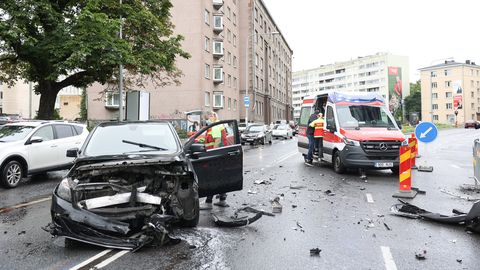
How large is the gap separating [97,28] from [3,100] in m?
78.0

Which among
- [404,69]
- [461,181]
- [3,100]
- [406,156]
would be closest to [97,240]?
[406,156]

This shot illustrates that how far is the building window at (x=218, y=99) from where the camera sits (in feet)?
153

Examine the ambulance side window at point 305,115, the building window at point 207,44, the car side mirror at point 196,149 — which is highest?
the building window at point 207,44

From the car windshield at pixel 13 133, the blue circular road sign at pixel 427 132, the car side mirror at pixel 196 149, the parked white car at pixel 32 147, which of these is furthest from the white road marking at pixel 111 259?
the blue circular road sign at pixel 427 132

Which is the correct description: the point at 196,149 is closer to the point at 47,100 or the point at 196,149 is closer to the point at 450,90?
the point at 47,100

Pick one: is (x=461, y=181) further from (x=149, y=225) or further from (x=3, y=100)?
(x=3, y=100)

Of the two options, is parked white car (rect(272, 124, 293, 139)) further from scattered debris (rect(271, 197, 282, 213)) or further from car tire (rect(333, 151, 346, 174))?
scattered debris (rect(271, 197, 282, 213))

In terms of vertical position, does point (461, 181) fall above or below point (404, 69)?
below

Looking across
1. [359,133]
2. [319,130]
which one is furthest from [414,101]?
[359,133]

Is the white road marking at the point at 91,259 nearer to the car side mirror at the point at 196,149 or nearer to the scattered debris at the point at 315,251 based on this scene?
the car side mirror at the point at 196,149

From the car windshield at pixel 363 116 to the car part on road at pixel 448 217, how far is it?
16.0ft

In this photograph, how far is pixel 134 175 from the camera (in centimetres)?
555

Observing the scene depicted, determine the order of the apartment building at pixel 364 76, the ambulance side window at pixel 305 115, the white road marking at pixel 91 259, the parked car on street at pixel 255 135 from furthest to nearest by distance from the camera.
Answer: the apartment building at pixel 364 76, the parked car on street at pixel 255 135, the ambulance side window at pixel 305 115, the white road marking at pixel 91 259

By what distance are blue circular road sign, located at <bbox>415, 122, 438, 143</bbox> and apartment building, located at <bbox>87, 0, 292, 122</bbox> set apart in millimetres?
25710
